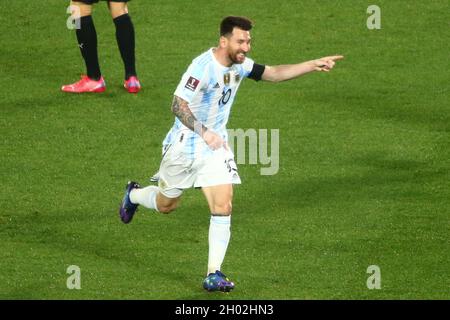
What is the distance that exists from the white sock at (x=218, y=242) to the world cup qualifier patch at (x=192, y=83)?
1.11 m

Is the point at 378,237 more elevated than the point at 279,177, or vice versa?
the point at 279,177

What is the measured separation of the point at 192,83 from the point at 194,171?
79 centimetres

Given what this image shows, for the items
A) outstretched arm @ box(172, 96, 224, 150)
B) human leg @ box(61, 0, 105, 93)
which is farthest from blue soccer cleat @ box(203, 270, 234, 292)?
human leg @ box(61, 0, 105, 93)

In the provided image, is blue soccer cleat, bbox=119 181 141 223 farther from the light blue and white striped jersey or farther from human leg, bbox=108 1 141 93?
human leg, bbox=108 1 141 93

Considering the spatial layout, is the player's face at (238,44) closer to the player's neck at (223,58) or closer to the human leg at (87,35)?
the player's neck at (223,58)

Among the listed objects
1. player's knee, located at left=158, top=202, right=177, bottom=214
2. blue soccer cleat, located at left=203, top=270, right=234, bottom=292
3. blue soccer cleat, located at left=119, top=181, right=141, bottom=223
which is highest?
blue soccer cleat, located at left=119, top=181, right=141, bottom=223

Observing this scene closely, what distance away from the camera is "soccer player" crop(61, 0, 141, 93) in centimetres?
1634

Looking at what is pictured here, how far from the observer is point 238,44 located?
11227mm

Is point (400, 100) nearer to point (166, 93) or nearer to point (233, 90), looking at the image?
point (166, 93)

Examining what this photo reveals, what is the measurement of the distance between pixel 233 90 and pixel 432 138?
435 centimetres

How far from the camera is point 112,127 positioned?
51.2 feet

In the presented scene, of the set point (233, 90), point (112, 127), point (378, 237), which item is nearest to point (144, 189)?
point (233, 90)

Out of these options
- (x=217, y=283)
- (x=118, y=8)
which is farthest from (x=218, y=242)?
(x=118, y=8)

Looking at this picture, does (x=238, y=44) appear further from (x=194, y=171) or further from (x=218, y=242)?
(x=218, y=242)
